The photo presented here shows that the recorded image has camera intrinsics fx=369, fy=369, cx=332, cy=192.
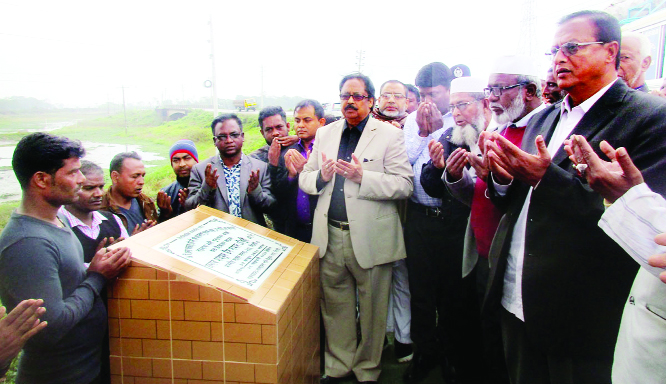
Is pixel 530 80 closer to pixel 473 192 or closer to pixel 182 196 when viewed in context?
pixel 473 192

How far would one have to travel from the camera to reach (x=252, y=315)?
61.0 inches

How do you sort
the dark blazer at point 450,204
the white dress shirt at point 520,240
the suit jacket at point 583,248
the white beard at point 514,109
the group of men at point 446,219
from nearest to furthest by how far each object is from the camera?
the group of men at point 446,219
the suit jacket at point 583,248
the white dress shirt at point 520,240
the white beard at point 514,109
the dark blazer at point 450,204

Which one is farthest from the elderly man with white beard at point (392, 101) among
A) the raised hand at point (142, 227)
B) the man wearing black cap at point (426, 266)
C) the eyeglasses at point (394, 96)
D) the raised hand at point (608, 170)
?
the raised hand at point (608, 170)

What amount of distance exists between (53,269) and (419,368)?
106 inches

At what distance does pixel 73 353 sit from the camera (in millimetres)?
1667

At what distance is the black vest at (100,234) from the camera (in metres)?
2.07

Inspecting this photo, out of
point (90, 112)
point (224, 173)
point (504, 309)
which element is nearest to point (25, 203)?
point (224, 173)

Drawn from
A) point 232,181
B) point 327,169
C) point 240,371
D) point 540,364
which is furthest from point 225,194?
point 540,364

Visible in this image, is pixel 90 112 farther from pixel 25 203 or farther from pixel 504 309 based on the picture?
pixel 504 309

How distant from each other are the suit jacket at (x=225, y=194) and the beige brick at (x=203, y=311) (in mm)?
1480

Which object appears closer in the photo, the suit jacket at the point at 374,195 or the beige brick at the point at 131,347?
the beige brick at the point at 131,347

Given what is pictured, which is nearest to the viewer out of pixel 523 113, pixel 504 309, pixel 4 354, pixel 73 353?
pixel 4 354

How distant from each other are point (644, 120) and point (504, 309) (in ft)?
3.83

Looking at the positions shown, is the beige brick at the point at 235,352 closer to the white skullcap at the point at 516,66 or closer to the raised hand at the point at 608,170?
the raised hand at the point at 608,170
